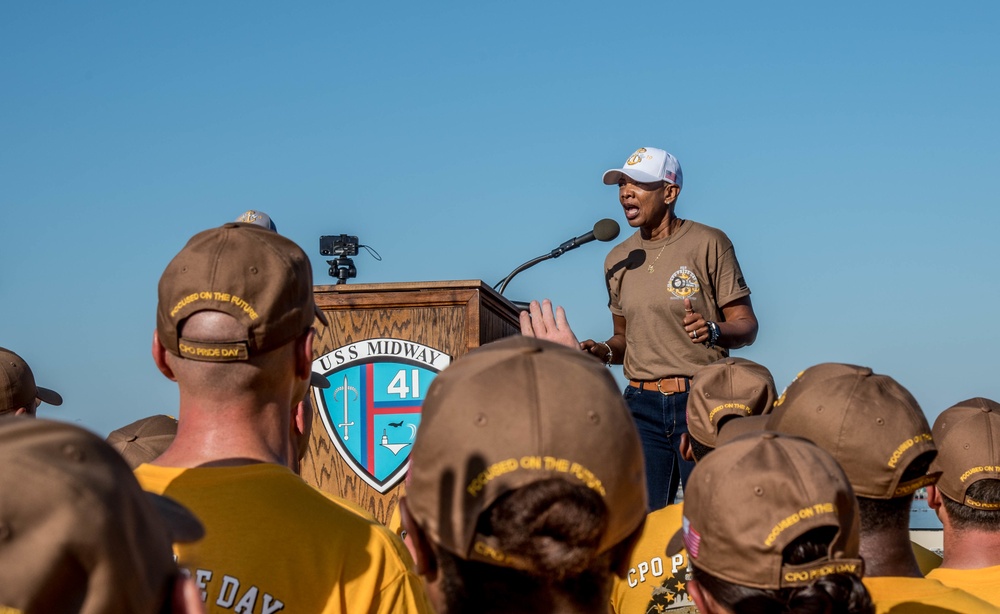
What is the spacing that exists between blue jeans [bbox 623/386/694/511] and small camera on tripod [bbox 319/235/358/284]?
3142mm

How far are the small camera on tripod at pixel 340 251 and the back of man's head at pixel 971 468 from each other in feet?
16.8

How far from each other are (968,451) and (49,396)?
378 cm

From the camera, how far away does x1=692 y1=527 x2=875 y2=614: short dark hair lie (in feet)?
7.04

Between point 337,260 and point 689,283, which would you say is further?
point 337,260

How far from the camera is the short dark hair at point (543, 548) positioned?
1.67 m

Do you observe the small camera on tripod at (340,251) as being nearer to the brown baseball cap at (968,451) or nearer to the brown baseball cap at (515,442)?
the brown baseball cap at (968,451)

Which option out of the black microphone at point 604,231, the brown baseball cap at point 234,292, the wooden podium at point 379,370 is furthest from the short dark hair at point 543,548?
the black microphone at point 604,231

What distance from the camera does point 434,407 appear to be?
1789 millimetres

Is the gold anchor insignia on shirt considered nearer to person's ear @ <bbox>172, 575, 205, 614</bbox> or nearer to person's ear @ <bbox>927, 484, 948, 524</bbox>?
person's ear @ <bbox>927, 484, 948, 524</bbox>

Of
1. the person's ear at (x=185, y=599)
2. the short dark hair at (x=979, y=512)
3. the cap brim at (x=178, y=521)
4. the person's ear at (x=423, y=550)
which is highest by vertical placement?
the cap brim at (x=178, y=521)

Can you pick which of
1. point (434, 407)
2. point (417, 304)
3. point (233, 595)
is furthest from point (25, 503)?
point (417, 304)

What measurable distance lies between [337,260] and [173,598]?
7.26 metres

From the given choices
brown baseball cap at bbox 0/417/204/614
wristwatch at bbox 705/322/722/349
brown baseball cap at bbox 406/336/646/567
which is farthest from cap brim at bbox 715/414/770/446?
brown baseball cap at bbox 0/417/204/614

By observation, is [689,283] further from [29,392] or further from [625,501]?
[625,501]
